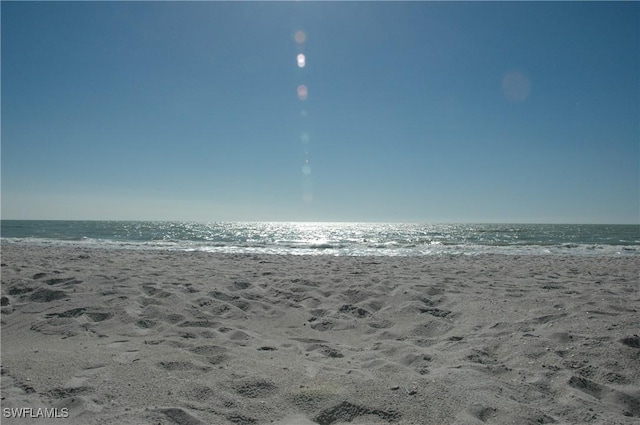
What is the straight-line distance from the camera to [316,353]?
4035 mm

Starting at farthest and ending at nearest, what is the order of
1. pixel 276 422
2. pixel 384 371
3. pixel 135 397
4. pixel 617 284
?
pixel 617 284
pixel 384 371
pixel 135 397
pixel 276 422

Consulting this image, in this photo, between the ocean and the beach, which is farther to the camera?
the ocean

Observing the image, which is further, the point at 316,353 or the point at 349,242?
the point at 349,242

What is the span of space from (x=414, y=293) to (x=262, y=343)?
10.1 feet

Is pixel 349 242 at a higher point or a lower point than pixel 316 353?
higher

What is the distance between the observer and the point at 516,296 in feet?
20.6

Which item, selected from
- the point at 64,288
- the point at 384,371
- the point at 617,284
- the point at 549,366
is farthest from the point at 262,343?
the point at 617,284

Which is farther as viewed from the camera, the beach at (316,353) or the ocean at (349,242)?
the ocean at (349,242)

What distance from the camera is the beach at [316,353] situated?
9.16ft

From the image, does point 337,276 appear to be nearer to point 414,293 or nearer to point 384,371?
point 414,293

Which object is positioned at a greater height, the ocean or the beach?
the ocean

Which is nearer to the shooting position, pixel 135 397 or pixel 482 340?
pixel 135 397

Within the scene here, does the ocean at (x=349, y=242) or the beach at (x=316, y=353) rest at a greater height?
the ocean at (x=349, y=242)

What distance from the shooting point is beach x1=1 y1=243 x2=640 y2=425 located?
2.79 meters
